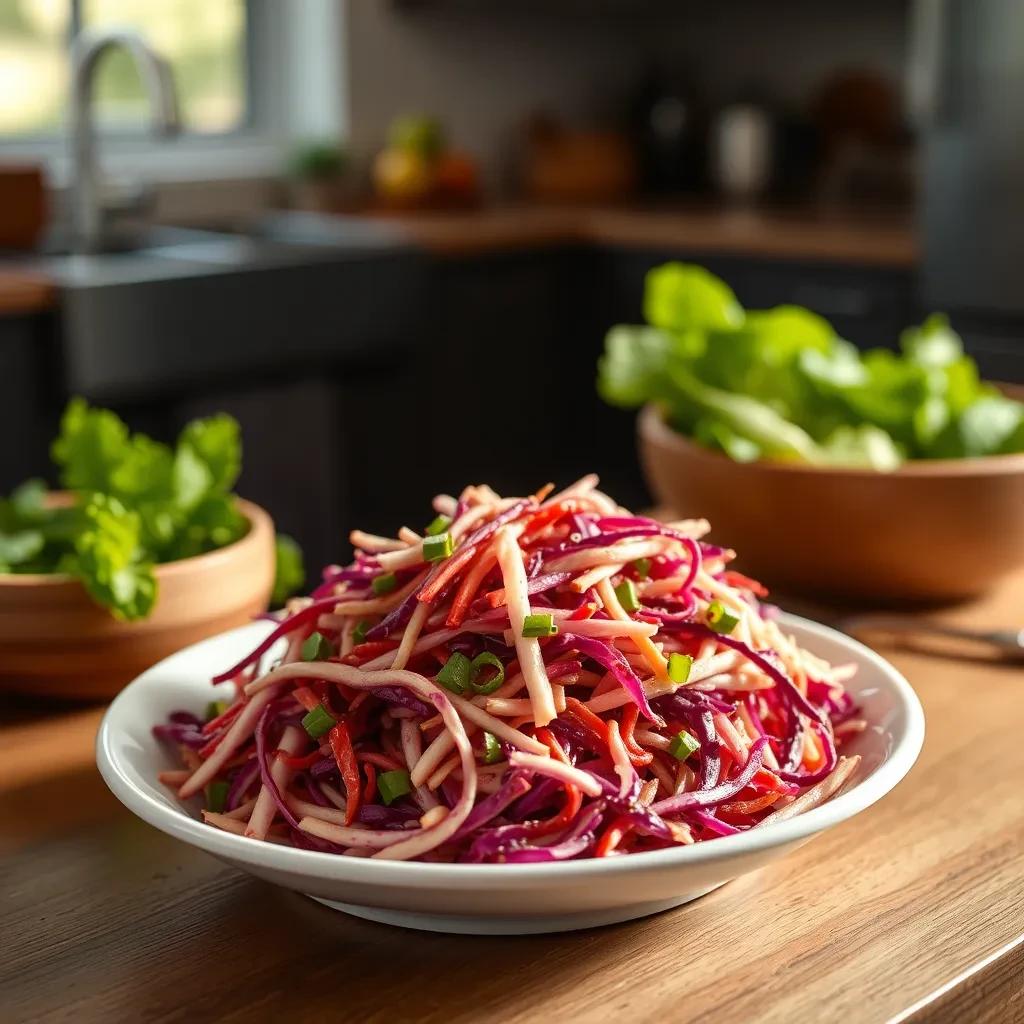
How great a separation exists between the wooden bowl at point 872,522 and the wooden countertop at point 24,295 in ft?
5.11

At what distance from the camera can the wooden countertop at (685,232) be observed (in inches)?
119

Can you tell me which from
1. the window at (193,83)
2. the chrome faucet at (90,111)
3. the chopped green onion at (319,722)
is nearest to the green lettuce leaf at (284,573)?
the chopped green onion at (319,722)

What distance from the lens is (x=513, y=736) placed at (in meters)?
0.72

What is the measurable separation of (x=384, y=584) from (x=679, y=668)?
0.57 feet

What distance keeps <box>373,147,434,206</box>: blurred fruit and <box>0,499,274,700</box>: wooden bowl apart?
276 cm

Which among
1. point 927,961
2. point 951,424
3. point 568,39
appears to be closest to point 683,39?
point 568,39

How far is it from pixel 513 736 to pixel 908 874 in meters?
0.24

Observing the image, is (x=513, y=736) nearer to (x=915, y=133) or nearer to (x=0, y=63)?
(x=0, y=63)

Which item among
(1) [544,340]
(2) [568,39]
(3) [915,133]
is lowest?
(1) [544,340]

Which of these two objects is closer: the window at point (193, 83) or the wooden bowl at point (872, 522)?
the wooden bowl at point (872, 522)

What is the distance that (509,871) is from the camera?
2.11 ft

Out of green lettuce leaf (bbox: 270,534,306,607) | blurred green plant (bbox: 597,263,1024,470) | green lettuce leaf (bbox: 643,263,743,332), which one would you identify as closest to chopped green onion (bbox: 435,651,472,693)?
green lettuce leaf (bbox: 270,534,306,607)

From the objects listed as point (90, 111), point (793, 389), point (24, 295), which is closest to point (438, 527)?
point (793, 389)

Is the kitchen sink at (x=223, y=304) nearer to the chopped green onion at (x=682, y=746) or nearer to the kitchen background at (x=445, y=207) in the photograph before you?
the kitchen background at (x=445, y=207)
